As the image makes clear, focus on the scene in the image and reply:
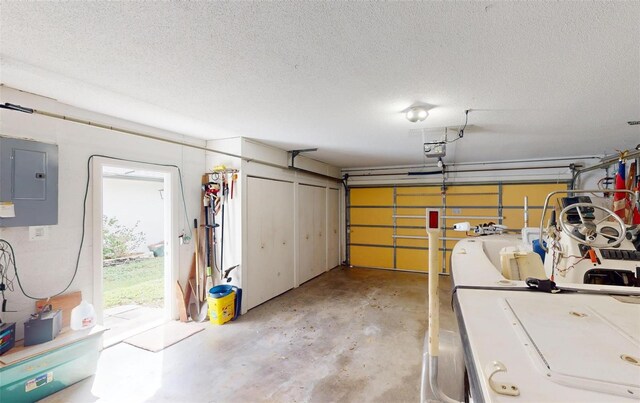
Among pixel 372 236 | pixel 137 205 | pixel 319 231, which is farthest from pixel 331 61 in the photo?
pixel 137 205

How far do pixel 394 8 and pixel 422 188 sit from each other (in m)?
5.21

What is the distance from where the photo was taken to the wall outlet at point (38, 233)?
2283 mm

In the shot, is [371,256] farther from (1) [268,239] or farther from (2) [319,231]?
(1) [268,239]

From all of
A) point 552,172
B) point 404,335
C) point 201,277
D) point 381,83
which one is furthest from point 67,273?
point 552,172

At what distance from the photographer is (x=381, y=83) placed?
2.02 meters

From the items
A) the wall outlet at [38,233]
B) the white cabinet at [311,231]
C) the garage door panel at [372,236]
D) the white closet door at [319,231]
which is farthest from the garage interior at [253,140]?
the garage door panel at [372,236]

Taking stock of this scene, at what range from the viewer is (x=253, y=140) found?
3.85m

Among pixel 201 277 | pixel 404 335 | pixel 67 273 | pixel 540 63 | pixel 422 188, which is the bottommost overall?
pixel 404 335

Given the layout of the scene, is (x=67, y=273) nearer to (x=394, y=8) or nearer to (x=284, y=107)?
(x=284, y=107)

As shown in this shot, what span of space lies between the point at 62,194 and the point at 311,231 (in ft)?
12.4

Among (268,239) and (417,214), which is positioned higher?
(417,214)

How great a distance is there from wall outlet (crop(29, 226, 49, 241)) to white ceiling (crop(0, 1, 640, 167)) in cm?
114

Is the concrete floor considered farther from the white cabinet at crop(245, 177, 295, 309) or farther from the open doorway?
the open doorway

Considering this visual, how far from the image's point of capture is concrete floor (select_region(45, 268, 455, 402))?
2.15 m
